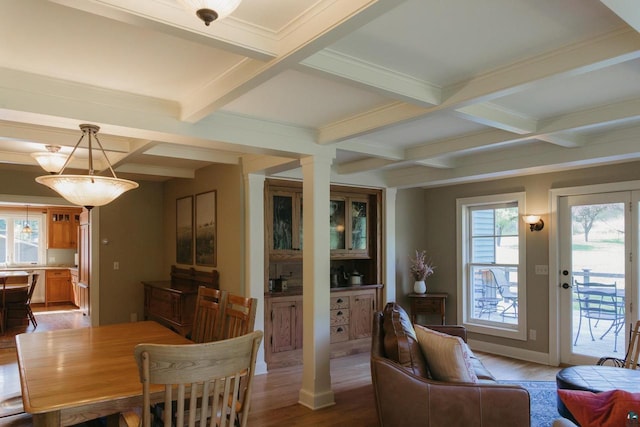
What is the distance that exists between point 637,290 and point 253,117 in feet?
13.7

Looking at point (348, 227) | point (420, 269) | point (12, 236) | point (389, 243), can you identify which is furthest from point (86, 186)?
point (12, 236)

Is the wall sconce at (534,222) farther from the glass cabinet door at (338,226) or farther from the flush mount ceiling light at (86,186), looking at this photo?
the flush mount ceiling light at (86,186)

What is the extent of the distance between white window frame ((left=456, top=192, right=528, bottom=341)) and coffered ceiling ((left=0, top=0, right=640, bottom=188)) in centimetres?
152

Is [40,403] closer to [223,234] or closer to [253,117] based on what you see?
[253,117]

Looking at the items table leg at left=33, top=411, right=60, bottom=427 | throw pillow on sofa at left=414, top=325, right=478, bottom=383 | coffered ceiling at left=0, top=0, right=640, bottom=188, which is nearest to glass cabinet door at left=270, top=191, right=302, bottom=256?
coffered ceiling at left=0, top=0, right=640, bottom=188

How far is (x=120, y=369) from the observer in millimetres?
2436

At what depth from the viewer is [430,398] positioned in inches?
109

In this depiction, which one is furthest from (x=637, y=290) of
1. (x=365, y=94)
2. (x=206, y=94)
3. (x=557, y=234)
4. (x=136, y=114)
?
(x=136, y=114)

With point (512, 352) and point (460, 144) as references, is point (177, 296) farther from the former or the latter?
point (512, 352)

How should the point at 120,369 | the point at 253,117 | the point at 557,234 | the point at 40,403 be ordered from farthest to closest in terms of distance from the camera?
the point at 557,234
the point at 253,117
the point at 120,369
the point at 40,403

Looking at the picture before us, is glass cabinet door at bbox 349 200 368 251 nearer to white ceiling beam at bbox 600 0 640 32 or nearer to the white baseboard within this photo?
the white baseboard

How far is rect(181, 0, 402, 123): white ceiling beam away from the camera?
1773 millimetres

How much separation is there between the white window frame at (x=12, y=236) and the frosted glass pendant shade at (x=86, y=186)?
851cm

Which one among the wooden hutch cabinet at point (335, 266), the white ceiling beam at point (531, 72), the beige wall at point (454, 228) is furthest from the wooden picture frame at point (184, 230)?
the white ceiling beam at point (531, 72)
